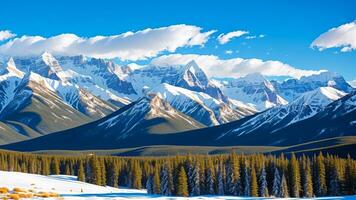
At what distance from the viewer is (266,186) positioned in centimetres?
15175

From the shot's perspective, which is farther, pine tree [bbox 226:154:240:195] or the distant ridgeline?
pine tree [bbox 226:154:240:195]

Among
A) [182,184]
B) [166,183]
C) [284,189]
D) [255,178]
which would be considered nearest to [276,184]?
[284,189]

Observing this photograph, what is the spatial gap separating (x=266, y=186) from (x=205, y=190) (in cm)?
1744

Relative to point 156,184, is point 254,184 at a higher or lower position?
lower

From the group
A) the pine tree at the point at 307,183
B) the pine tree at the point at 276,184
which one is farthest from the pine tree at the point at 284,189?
the pine tree at the point at 307,183

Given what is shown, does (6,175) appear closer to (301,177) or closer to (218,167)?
(218,167)

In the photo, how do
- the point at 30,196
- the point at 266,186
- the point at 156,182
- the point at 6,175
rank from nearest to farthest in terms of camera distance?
1. the point at 30,196
2. the point at 6,175
3. the point at 266,186
4. the point at 156,182

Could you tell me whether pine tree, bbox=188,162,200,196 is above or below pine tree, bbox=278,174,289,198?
above

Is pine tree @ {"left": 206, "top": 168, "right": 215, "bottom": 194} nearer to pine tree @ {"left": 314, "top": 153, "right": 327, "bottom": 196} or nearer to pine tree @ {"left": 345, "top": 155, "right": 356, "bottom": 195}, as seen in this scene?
pine tree @ {"left": 314, "top": 153, "right": 327, "bottom": 196}

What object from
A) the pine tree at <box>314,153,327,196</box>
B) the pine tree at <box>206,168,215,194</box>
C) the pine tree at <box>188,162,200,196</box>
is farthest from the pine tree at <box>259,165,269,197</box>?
the pine tree at <box>188,162,200,196</box>

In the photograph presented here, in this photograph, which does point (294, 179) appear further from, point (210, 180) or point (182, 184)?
point (182, 184)

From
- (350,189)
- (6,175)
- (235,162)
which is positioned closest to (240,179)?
(235,162)

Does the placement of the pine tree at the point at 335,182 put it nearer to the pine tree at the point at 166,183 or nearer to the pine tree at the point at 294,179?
the pine tree at the point at 294,179

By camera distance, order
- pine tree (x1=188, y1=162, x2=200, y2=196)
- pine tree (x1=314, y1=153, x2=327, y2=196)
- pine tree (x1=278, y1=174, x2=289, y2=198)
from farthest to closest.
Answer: pine tree (x1=314, y1=153, x2=327, y2=196) < pine tree (x1=188, y1=162, x2=200, y2=196) < pine tree (x1=278, y1=174, x2=289, y2=198)
